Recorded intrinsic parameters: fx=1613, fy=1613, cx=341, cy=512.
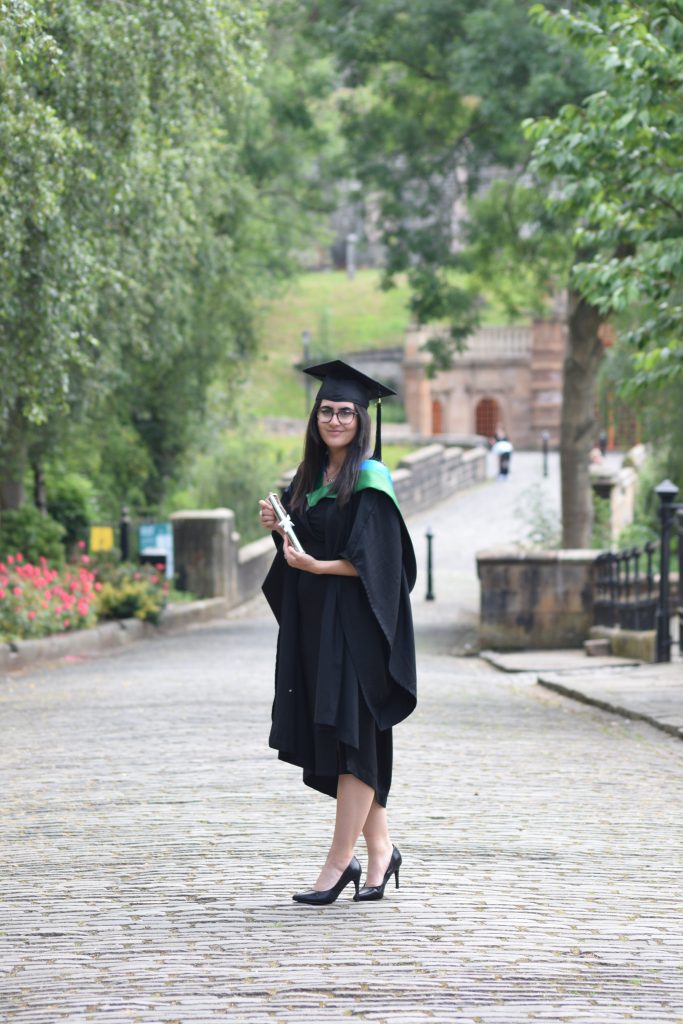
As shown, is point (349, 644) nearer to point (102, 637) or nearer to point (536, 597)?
point (536, 597)

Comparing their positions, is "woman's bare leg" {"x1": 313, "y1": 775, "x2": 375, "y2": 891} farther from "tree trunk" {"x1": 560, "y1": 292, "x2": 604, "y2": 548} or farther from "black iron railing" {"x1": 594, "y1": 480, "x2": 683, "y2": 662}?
"tree trunk" {"x1": 560, "y1": 292, "x2": 604, "y2": 548}

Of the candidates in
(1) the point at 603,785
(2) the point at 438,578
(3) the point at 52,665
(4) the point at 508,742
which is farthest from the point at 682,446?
(1) the point at 603,785

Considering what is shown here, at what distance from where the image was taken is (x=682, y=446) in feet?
86.2

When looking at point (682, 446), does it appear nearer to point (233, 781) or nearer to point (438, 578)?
point (438, 578)

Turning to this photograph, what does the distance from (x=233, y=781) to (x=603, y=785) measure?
2.00 m

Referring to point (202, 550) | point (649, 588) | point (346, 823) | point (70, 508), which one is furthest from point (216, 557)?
point (346, 823)

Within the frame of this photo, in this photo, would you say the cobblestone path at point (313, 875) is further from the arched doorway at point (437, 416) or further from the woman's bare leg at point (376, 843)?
the arched doorway at point (437, 416)

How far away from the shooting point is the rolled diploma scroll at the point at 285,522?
583 cm

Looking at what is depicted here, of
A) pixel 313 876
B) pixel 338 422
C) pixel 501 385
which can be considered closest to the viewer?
pixel 338 422

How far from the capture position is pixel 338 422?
5934 mm

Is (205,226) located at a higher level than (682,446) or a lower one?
higher

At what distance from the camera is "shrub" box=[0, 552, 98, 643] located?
18016mm

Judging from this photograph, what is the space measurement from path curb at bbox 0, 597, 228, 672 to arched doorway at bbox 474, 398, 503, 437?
45.1m

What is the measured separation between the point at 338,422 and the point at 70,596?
45.8 feet
